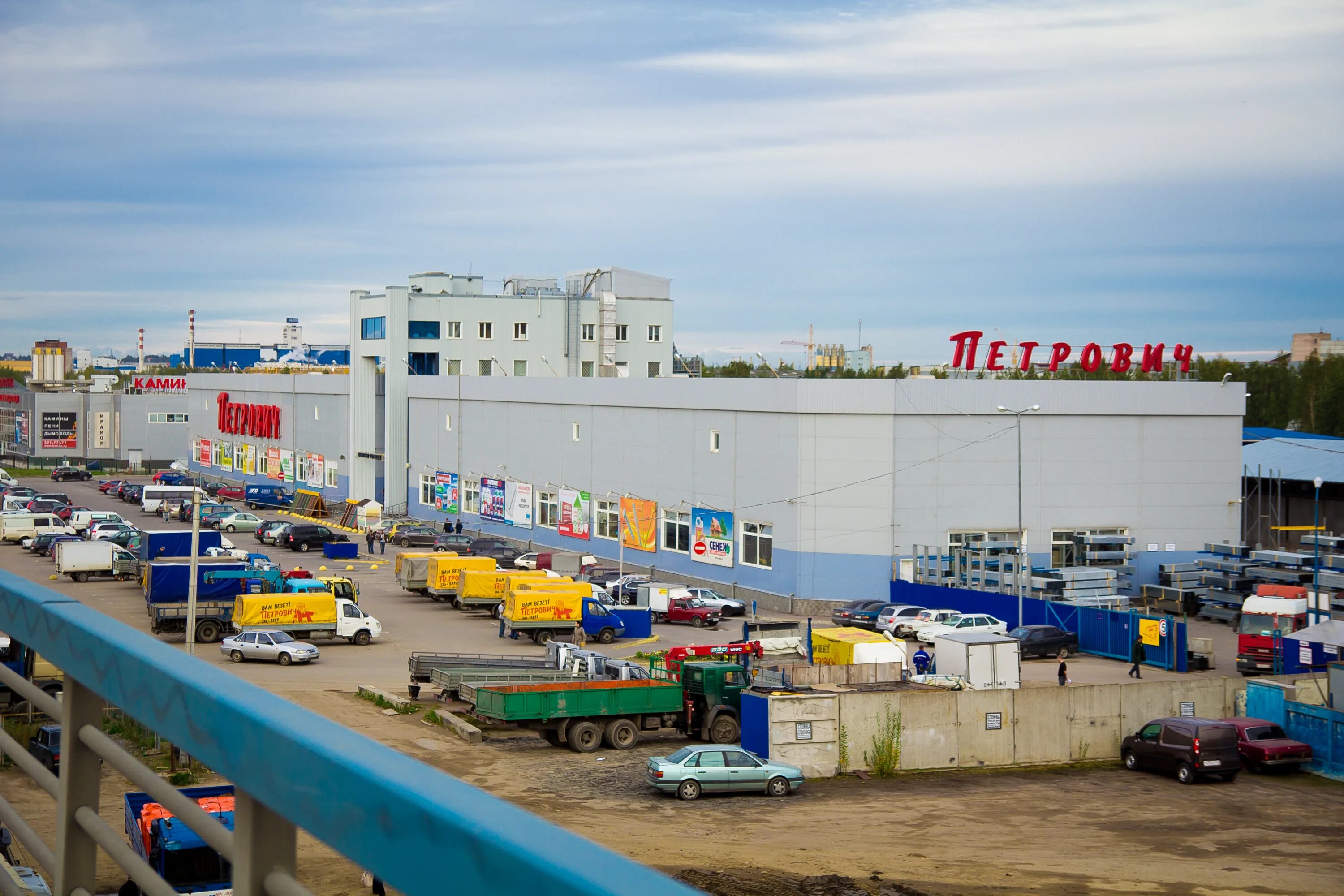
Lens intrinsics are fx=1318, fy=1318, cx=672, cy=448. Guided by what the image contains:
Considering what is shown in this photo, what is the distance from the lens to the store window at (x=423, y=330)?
78.2 meters

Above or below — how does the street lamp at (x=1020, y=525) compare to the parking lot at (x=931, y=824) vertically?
above

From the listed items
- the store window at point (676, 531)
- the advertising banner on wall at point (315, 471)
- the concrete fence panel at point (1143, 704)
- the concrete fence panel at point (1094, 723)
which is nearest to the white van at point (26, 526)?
the advertising banner on wall at point (315, 471)

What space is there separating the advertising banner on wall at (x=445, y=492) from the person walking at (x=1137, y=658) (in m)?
42.4

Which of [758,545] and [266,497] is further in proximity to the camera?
[266,497]

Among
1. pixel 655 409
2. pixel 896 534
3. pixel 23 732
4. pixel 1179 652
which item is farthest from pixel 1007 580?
pixel 23 732

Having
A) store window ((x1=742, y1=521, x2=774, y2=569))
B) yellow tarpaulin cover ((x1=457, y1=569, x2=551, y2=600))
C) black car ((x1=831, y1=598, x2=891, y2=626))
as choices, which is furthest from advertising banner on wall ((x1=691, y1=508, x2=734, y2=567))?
yellow tarpaulin cover ((x1=457, y1=569, x2=551, y2=600))

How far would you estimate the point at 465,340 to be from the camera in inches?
3120

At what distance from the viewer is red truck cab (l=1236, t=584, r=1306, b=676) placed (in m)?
38.5

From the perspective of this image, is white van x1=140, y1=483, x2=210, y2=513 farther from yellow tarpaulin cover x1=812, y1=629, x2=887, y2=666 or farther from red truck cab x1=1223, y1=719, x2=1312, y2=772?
red truck cab x1=1223, y1=719, x2=1312, y2=772

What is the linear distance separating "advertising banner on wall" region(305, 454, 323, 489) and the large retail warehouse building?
30169mm

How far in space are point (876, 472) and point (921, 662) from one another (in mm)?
14478

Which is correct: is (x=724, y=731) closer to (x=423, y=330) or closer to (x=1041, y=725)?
(x=1041, y=725)

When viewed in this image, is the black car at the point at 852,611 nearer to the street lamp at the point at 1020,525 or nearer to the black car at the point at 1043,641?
the street lamp at the point at 1020,525

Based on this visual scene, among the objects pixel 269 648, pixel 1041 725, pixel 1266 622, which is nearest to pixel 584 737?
pixel 1041 725
